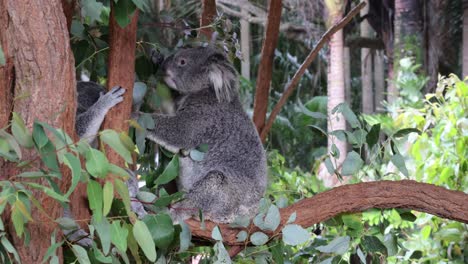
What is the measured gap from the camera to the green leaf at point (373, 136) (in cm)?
209

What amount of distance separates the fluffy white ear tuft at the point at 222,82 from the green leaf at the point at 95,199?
1398 millimetres

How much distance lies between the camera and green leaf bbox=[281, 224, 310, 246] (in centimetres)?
175

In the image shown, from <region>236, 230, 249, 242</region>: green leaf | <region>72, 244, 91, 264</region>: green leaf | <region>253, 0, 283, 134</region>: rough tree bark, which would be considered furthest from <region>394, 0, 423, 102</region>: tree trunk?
<region>72, 244, 91, 264</region>: green leaf

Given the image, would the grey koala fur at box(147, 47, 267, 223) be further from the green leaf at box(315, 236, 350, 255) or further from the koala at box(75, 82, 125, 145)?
the green leaf at box(315, 236, 350, 255)

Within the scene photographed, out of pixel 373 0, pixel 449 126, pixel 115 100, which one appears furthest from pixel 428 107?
pixel 373 0

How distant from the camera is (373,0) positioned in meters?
8.12

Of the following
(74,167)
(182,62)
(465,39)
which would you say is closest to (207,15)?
(182,62)

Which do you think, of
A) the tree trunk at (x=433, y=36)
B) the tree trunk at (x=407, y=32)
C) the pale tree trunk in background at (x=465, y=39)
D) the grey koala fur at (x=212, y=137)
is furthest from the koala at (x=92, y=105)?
the tree trunk at (x=433, y=36)

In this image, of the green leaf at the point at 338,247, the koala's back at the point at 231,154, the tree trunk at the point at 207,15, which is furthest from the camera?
the tree trunk at the point at 207,15

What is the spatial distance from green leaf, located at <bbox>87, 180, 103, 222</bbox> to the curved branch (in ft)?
2.25

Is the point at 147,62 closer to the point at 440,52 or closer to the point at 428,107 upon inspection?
the point at 428,107

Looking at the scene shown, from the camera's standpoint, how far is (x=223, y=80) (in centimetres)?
269

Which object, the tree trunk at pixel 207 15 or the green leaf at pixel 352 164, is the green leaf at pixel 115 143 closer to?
the green leaf at pixel 352 164

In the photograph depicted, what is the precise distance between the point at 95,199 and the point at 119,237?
5.1 inches
